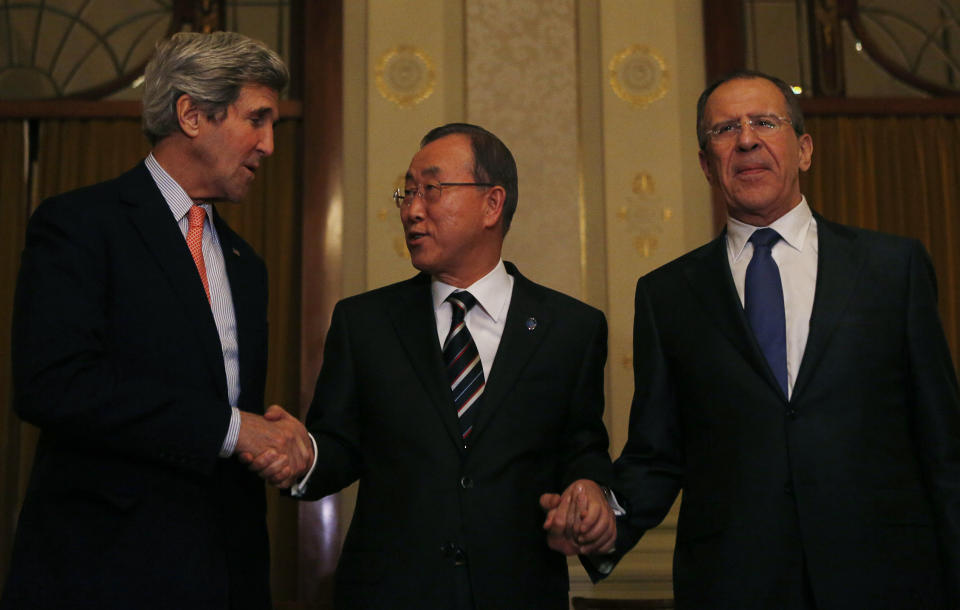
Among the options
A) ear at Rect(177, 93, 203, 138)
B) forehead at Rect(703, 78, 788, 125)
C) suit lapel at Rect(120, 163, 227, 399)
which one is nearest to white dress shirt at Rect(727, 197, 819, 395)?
forehead at Rect(703, 78, 788, 125)

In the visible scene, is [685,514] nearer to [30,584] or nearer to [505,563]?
[505,563]

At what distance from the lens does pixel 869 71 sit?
5078 mm

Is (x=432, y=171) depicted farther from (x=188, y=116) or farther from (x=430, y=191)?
(x=188, y=116)

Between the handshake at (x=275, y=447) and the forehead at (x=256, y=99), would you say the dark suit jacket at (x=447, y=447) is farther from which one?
the forehead at (x=256, y=99)

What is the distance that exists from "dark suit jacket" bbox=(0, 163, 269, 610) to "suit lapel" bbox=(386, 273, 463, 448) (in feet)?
1.59

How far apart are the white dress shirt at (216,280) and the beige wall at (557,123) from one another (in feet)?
7.05

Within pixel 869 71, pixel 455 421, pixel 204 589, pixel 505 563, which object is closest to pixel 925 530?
pixel 505 563

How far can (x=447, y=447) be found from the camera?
2.28m

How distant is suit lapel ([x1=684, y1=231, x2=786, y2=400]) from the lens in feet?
7.11

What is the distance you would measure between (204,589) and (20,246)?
3427 millimetres

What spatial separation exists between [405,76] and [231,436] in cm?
293

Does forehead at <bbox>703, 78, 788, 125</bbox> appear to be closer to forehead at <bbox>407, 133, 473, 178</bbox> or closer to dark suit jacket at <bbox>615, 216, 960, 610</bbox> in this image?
dark suit jacket at <bbox>615, 216, 960, 610</bbox>

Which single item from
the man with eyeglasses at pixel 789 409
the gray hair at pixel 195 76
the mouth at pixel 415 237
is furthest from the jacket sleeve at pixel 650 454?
the gray hair at pixel 195 76

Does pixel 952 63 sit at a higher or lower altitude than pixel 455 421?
higher
